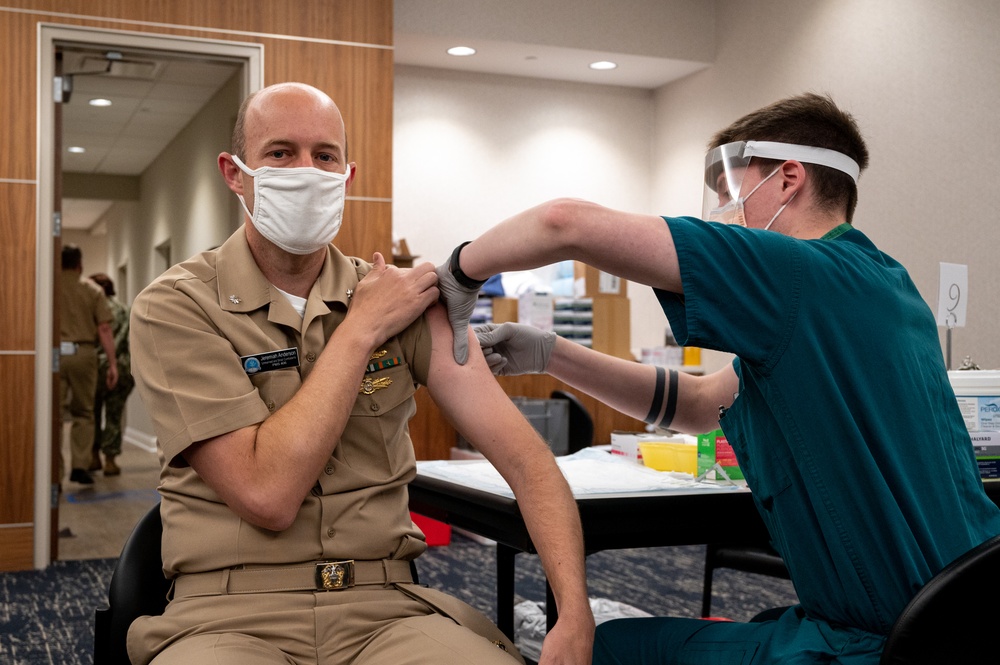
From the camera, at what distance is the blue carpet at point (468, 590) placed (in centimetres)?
330

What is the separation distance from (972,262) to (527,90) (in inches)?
125

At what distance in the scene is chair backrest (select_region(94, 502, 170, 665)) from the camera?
144cm

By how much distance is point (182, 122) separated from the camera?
7.62m

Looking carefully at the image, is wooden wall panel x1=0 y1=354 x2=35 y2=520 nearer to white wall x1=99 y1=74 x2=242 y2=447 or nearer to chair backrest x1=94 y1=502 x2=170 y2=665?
white wall x1=99 y1=74 x2=242 y2=447

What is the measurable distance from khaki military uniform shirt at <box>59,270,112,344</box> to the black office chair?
507cm

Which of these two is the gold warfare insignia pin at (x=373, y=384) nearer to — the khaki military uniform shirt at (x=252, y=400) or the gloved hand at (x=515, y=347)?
the khaki military uniform shirt at (x=252, y=400)

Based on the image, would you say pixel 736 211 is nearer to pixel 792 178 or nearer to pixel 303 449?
pixel 792 178

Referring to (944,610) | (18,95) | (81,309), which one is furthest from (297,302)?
(81,309)

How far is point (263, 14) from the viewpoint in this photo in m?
4.61

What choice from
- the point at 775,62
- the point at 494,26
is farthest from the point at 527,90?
the point at 775,62

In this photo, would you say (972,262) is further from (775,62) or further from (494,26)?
(494,26)

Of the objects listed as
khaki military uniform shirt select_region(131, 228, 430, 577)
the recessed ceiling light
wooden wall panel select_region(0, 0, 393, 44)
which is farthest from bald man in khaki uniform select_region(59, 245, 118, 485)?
khaki military uniform shirt select_region(131, 228, 430, 577)

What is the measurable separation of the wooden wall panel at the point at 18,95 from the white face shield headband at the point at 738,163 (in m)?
3.52

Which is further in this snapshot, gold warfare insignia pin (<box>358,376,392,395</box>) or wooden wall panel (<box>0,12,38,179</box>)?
wooden wall panel (<box>0,12,38,179</box>)
